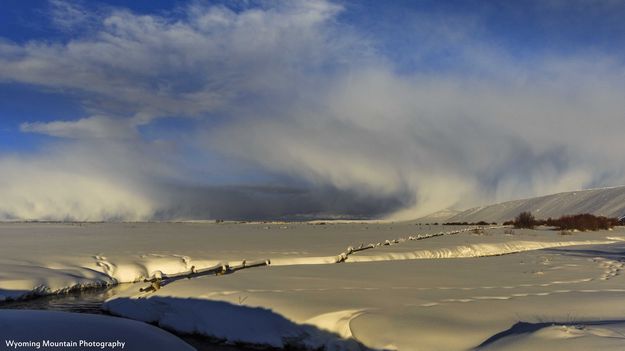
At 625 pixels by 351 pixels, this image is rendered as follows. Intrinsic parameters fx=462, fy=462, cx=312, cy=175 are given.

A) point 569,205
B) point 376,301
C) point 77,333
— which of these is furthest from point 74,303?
point 569,205

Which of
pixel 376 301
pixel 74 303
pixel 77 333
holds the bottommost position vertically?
pixel 376 301

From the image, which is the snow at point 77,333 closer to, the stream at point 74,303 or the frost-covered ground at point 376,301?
the stream at point 74,303

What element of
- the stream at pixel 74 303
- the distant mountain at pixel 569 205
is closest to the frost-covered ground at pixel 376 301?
the stream at pixel 74 303

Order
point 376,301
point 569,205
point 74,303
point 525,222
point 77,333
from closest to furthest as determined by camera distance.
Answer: point 77,333
point 376,301
point 74,303
point 525,222
point 569,205

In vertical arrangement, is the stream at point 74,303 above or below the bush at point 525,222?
below

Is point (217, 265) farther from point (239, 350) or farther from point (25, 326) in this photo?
point (25, 326)

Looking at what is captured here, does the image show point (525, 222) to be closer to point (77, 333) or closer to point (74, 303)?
point (74, 303)

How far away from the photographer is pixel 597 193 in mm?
142250

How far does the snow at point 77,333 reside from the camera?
7.45 m

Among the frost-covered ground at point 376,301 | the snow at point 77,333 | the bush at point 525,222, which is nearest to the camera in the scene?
the snow at point 77,333

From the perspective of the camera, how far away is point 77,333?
797cm

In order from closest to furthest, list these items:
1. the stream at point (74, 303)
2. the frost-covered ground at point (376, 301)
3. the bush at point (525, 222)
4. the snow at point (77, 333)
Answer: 1. the snow at point (77, 333)
2. the frost-covered ground at point (376, 301)
3. the stream at point (74, 303)
4. the bush at point (525, 222)

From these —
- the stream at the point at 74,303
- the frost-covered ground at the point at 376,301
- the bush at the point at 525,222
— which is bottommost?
the frost-covered ground at the point at 376,301

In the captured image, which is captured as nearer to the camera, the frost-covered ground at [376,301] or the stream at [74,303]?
the frost-covered ground at [376,301]
